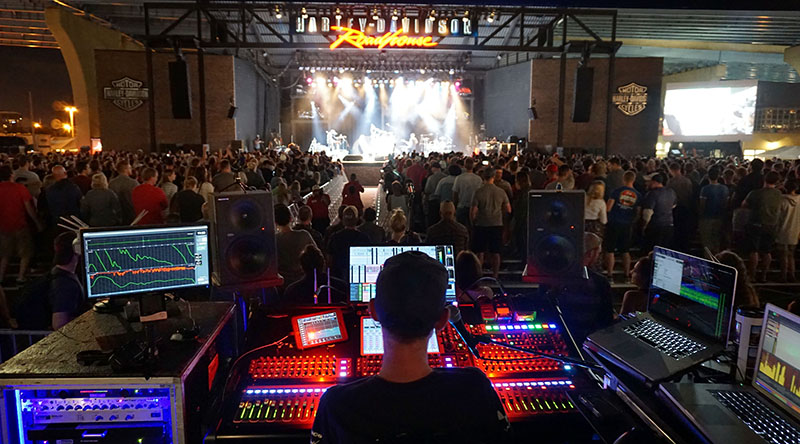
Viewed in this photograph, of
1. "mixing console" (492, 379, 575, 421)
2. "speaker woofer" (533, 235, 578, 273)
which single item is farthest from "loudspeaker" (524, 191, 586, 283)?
"mixing console" (492, 379, 575, 421)

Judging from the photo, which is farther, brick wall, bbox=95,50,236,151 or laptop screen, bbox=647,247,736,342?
brick wall, bbox=95,50,236,151

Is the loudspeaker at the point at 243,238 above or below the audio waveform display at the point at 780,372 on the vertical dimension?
above

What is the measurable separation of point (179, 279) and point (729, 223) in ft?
27.1

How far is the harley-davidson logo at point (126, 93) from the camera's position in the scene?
57.5 feet

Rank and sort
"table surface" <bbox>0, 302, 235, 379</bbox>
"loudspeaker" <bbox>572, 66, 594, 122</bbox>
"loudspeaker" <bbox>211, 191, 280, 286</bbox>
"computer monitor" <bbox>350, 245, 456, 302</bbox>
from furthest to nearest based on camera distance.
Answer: "loudspeaker" <bbox>572, 66, 594, 122</bbox>
"loudspeaker" <bbox>211, 191, 280, 286</bbox>
"computer monitor" <bbox>350, 245, 456, 302</bbox>
"table surface" <bbox>0, 302, 235, 379</bbox>

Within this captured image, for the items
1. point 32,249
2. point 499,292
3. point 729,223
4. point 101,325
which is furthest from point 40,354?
point 729,223

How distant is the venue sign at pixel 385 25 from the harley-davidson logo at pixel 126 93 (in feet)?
27.7

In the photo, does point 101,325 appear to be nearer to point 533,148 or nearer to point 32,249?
point 32,249

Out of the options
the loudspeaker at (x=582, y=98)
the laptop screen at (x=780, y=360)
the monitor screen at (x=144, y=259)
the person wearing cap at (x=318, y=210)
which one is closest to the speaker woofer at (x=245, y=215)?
the monitor screen at (x=144, y=259)

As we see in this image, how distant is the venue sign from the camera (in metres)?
11.5

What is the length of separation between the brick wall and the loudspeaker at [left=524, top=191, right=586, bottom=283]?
1647 centimetres

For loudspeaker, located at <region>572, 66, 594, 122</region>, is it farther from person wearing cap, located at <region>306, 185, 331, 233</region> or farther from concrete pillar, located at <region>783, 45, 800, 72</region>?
concrete pillar, located at <region>783, 45, 800, 72</region>

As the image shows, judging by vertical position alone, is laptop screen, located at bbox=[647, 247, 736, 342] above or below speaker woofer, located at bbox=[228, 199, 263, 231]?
below

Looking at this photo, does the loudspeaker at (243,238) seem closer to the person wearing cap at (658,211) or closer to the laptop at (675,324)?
the laptop at (675,324)
